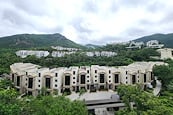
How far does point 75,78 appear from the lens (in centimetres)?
2091

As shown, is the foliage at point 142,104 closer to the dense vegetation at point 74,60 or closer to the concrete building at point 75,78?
the concrete building at point 75,78

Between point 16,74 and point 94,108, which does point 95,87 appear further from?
point 16,74

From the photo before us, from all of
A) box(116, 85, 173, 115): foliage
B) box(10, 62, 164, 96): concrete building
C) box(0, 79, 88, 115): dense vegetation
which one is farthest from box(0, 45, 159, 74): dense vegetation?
box(116, 85, 173, 115): foliage

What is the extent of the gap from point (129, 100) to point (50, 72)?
26.5 feet

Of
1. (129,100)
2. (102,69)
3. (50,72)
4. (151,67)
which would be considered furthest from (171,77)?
(50,72)

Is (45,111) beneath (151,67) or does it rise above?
beneath

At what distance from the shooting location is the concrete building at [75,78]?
788 inches

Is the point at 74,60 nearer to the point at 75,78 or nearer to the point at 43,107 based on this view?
the point at 75,78

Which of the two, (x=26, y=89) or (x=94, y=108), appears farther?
(x=26, y=89)

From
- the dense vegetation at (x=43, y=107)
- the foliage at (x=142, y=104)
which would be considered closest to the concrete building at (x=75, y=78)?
the foliage at (x=142, y=104)

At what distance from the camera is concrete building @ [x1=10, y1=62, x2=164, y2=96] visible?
20016 millimetres

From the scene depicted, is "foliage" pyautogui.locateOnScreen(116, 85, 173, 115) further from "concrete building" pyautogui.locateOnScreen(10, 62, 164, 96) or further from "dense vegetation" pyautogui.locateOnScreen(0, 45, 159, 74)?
"dense vegetation" pyautogui.locateOnScreen(0, 45, 159, 74)

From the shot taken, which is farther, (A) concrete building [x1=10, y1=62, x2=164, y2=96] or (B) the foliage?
(A) concrete building [x1=10, y1=62, x2=164, y2=96]

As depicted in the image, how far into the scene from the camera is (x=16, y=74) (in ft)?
69.5
